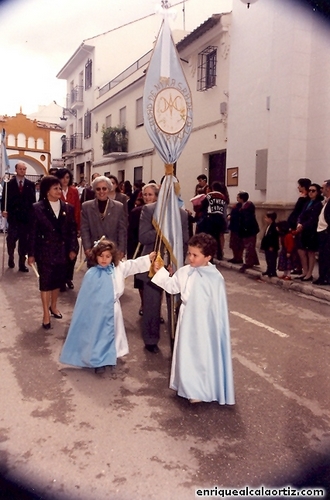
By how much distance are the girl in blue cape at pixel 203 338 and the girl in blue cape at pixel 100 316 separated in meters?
0.65

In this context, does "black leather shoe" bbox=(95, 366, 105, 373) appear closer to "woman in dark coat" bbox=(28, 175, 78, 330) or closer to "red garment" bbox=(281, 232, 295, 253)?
"woman in dark coat" bbox=(28, 175, 78, 330)

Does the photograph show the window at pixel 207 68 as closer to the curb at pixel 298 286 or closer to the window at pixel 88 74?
the curb at pixel 298 286

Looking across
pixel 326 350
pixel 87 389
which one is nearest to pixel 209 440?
pixel 87 389

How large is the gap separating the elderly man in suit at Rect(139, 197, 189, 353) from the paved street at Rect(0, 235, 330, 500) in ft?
0.57

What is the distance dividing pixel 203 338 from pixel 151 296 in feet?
4.34

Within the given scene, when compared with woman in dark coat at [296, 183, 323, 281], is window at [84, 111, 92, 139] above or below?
Answer: above

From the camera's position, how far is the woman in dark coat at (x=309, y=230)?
26.6 ft

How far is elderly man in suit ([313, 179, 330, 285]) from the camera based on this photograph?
7801 millimetres

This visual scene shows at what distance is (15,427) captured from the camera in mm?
3236

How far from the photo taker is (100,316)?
420cm

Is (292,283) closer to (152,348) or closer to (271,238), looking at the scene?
(271,238)

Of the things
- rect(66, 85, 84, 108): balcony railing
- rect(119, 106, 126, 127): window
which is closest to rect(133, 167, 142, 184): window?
rect(119, 106, 126, 127): window

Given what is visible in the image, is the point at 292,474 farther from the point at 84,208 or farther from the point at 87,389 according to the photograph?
the point at 84,208

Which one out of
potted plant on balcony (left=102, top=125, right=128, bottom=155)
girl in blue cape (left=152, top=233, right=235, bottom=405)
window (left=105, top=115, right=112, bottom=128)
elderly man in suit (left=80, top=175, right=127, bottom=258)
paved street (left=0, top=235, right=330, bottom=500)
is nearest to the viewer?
paved street (left=0, top=235, right=330, bottom=500)
